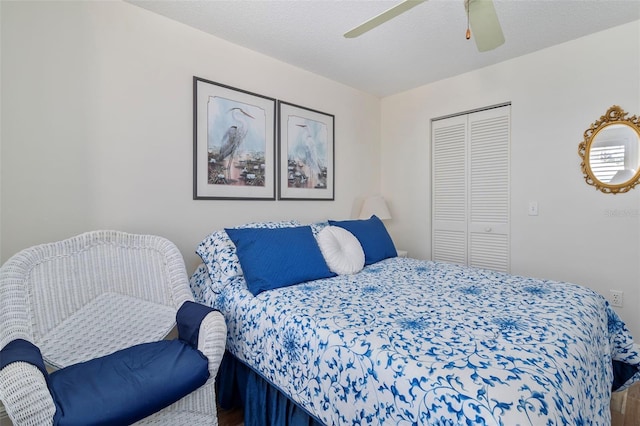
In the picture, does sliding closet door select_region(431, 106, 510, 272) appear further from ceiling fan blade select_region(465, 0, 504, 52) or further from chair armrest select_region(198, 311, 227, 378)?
chair armrest select_region(198, 311, 227, 378)

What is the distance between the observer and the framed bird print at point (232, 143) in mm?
2279

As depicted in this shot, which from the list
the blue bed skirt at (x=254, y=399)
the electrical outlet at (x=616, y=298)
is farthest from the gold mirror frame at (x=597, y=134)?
the blue bed skirt at (x=254, y=399)

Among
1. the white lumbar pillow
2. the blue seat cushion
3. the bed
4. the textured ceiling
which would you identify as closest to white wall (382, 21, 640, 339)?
the textured ceiling

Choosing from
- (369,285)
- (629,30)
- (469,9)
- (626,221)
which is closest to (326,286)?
(369,285)

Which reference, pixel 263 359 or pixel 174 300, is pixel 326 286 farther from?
pixel 174 300

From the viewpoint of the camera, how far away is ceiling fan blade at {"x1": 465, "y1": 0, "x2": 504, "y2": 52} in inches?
57.7

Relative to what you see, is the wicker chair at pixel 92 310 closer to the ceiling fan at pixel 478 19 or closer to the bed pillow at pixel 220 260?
the bed pillow at pixel 220 260

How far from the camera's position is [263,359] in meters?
1.47

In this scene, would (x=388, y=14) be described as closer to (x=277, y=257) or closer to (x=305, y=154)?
(x=277, y=257)

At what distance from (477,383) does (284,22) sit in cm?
232

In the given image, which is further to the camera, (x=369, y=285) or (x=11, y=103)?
(x=369, y=285)

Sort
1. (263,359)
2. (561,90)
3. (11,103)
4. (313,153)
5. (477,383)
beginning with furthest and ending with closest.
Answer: (313,153) < (561,90) < (11,103) < (263,359) < (477,383)

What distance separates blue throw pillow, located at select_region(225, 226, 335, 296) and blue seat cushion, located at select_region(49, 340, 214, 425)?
1.68ft

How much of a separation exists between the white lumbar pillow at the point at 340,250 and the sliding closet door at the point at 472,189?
4.43 feet
